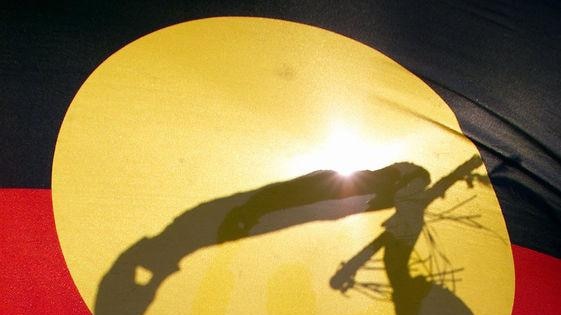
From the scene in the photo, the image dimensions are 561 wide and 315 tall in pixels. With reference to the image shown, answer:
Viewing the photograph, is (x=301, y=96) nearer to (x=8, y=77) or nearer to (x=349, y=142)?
(x=349, y=142)

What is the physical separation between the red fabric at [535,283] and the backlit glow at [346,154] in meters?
0.32

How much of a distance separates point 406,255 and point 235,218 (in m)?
0.34

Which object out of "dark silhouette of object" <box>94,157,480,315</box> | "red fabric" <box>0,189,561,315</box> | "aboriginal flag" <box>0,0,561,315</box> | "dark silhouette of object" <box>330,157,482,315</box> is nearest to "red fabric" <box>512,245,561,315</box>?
"aboriginal flag" <box>0,0,561,315</box>

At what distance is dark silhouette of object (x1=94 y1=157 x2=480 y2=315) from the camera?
1.30 metres

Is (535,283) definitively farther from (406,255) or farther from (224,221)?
(224,221)

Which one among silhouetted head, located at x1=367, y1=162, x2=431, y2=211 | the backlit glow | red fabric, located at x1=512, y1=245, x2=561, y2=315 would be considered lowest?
red fabric, located at x1=512, y1=245, x2=561, y2=315

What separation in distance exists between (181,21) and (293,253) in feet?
1.57

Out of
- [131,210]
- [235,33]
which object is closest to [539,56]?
[235,33]

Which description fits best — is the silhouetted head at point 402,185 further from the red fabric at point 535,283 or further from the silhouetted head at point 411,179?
the red fabric at point 535,283

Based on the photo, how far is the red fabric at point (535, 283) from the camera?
1.51 m

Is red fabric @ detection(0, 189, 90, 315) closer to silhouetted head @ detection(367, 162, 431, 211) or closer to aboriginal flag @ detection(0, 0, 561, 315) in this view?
aboriginal flag @ detection(0, 0, 561, 315)

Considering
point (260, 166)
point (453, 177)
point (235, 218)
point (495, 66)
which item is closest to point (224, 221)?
point (235, 218)

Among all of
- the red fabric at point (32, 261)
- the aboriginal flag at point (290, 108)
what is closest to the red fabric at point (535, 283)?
the aboriginal flag at point (290, 108)

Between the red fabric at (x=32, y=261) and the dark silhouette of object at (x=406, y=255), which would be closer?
the red fabric at (x=32, y=261)
